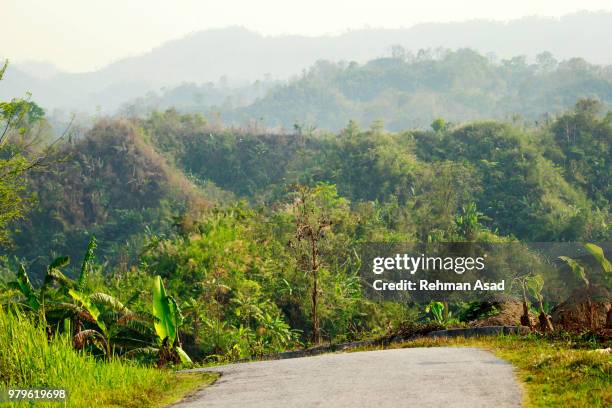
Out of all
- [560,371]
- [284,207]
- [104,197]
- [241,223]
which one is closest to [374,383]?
[560,371]

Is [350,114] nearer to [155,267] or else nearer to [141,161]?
[141,161]

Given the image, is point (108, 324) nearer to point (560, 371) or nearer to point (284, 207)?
point (560, 371)

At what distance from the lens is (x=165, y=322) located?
13484 millimetres

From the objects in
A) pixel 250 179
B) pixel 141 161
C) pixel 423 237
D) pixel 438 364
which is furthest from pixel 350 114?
pixel 438 364

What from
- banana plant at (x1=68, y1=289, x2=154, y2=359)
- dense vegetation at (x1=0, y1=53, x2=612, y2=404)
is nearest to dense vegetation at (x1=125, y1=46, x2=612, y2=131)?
dense vegetation at (x1=0, y1=53, x2=612, y2=404)

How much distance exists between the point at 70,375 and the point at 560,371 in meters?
5.74

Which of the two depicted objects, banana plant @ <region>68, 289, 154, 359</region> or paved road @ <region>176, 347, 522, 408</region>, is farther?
banana plant @ <region>68, 289, 154, 359</region>

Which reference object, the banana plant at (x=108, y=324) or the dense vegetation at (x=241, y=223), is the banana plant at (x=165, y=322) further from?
the banana plant at (x=108, y=324)

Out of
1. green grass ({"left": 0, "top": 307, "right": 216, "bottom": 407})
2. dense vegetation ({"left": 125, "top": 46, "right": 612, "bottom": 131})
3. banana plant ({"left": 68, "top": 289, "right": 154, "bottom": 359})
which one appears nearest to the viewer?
green grass ({"left": 0, "top": 307, "right": 216, "bottom": 407})

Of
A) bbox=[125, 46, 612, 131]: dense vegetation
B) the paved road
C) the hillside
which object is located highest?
bbox=[125, 46, 612, 131]: dense vegetation

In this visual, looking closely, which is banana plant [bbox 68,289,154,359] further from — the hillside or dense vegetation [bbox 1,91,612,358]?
the hillside

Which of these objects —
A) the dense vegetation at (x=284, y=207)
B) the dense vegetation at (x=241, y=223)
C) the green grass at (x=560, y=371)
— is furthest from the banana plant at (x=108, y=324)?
the green grass at (x=560, y=371)

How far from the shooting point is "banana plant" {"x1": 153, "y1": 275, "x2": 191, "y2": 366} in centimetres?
1317

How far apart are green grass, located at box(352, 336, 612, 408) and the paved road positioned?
22 cm
